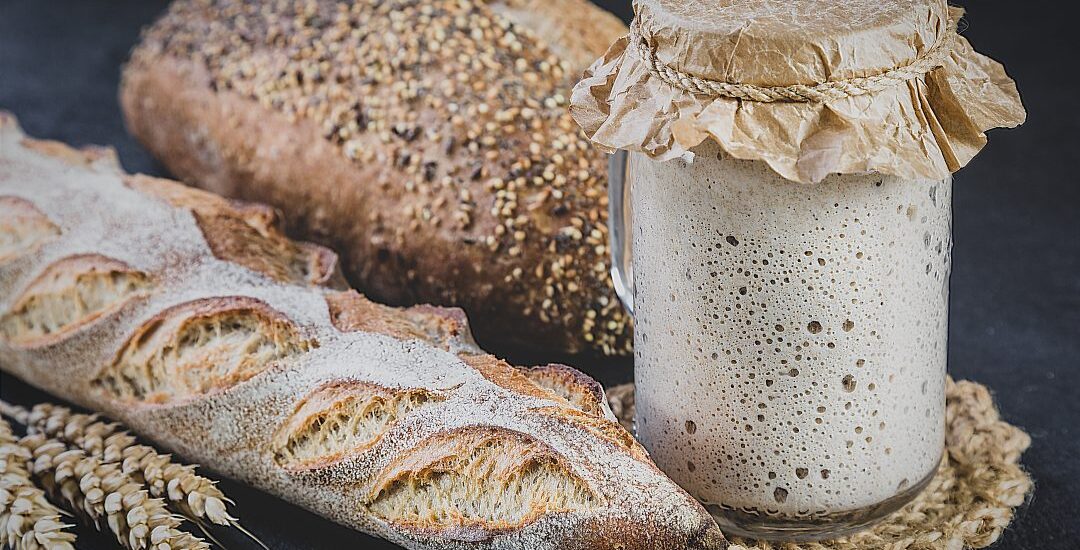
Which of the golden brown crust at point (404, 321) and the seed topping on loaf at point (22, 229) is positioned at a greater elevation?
the golden brown crust at point (404, 321)

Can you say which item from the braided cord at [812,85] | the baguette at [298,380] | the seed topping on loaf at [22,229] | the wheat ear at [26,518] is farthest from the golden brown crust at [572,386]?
the seed topping on loaf at [22,229]

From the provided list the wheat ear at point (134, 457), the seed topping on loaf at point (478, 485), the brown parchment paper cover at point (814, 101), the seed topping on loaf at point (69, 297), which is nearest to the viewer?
the brown parchment paper cover at point (814, 101)

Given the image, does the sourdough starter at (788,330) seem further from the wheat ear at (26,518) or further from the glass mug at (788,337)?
the wheat ear at (26,518)

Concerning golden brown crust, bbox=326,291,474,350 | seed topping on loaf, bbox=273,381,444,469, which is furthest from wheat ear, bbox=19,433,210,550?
golden brown crust, bbox=326,291,474,350

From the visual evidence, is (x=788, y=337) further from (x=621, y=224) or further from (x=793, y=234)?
(x=621, y=224)

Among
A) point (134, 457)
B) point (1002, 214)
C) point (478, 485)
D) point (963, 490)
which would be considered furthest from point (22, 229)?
point (1002, 214)
